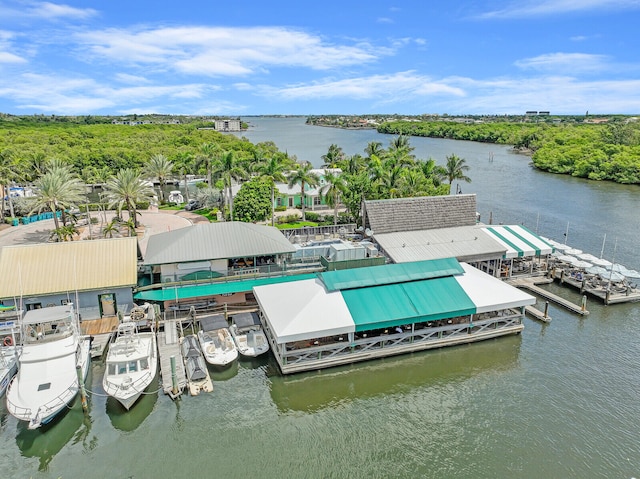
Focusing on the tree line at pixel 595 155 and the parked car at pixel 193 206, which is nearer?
the parked car at pixel 193 206

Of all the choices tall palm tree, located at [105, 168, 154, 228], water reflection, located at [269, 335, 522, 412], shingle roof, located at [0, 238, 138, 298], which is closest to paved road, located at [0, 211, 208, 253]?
tall palm tree, located at [105, 168, 154, 228]

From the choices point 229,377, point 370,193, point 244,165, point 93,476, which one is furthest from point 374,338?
point 244,165

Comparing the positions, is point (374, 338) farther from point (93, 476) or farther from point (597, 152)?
point (597, 152)

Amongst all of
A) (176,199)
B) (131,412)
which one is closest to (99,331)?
(131,412)

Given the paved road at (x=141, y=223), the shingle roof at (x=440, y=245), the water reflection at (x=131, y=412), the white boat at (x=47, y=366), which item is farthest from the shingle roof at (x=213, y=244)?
the paved road at (x=141, y=223)

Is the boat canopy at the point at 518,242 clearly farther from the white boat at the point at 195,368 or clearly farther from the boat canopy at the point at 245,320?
the white boat at the point at 195,368
